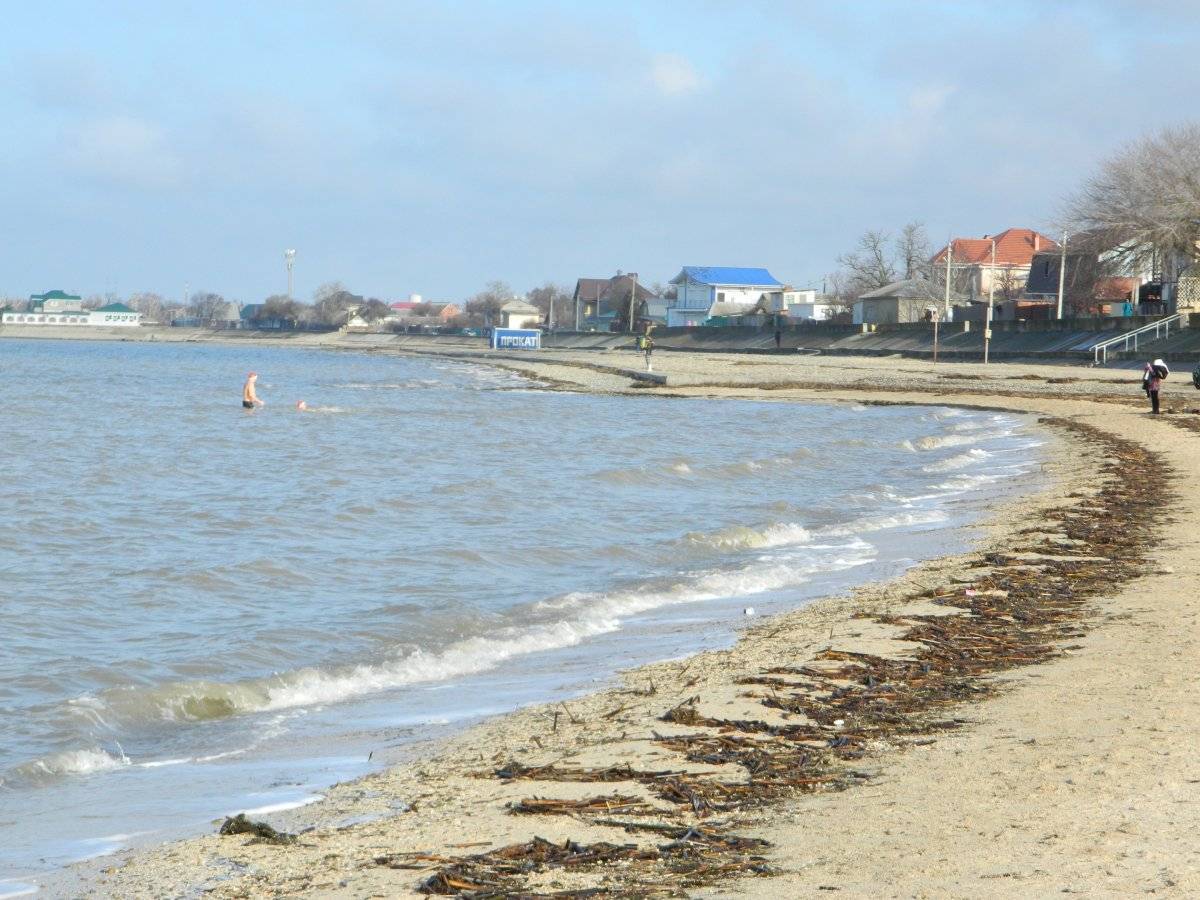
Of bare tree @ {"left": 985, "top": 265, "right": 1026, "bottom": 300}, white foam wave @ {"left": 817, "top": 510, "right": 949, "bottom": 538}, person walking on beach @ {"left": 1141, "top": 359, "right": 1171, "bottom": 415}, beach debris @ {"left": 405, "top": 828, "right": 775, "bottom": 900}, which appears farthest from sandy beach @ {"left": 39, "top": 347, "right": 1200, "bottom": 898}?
bare tree @ {"left": 985, "top": 265, "right": 1026, "bottom": 300}

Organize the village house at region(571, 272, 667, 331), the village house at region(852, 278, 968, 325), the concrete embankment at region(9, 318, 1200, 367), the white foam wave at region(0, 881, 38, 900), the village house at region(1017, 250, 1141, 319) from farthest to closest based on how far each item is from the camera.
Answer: the village house at region(571, 272, 667, 331), the village house at region(852, 278, 968, 325), the village house at region(1017, 250, 1141, 319), the concrete embankment at region(9, 318, 1200, 367), the white foam wave at region(0, 881, 38, 900)

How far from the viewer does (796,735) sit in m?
6.37

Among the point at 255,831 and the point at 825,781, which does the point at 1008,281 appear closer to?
the point at 825,781

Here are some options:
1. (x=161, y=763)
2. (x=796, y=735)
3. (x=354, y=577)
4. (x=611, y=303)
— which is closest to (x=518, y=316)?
(x=611, y=303)

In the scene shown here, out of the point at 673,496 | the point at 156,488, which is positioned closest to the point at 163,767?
the point at 673,496

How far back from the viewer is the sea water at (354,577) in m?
7.22

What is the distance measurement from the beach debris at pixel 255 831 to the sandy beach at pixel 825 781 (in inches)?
2.1

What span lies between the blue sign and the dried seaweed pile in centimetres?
12734

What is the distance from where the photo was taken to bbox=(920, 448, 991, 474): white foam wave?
24219 millimetres

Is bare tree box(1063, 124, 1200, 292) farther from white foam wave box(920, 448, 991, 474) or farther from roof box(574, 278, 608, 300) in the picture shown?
roof box(574, 278, 608, 300)

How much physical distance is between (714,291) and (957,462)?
129049mm

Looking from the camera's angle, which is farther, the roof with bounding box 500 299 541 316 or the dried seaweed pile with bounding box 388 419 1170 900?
the roof with bounding box 500 299 541 316

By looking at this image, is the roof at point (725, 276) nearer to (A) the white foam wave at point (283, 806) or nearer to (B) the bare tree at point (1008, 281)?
(B) the bare tree at point (1008, 281)

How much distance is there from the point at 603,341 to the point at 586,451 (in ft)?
361
